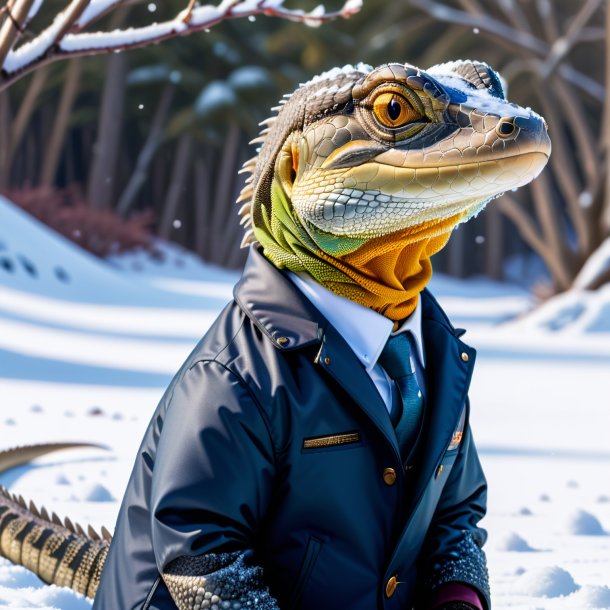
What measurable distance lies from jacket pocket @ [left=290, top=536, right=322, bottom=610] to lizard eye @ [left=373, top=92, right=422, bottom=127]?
77 centimetres

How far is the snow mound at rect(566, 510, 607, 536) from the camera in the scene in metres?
3.92

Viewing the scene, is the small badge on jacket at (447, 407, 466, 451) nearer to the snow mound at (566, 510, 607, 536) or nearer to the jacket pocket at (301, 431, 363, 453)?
the jacket pocket at (301, 431, 363, 453)

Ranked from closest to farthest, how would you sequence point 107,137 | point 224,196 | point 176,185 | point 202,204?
point 107,137, point 176,185, point 224,196, point 202,204

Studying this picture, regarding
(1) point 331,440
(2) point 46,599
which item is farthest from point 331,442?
(2) point 46,599

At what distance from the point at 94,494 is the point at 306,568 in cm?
237

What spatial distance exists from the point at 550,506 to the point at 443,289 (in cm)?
1606

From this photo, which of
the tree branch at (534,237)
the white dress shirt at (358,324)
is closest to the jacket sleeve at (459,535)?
the white dress shirt at (358,324)

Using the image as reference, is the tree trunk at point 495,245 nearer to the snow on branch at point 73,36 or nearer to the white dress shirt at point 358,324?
the snow on branch at point 73,36

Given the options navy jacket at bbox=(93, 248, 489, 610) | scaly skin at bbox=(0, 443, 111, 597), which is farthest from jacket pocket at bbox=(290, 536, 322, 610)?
scaly skin at bbox=(0, 443, 111, 597)

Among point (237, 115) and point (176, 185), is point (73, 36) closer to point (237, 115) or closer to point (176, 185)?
point (237, 115)

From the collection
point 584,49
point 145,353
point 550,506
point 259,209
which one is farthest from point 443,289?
point 259,209

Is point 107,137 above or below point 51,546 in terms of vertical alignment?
above

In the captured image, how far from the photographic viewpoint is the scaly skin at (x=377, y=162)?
1.73m

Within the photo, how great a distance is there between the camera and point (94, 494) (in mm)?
4023
